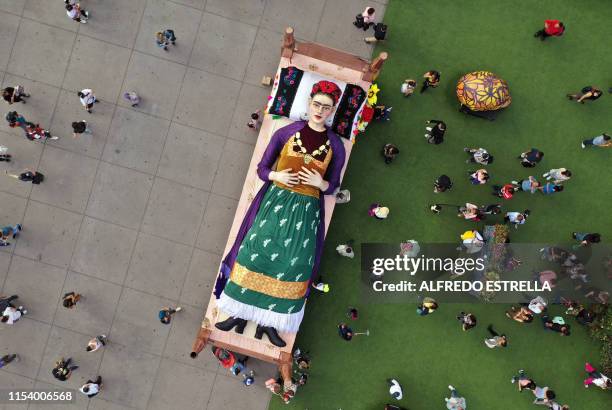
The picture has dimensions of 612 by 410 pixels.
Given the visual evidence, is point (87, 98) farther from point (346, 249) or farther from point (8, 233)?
point (346, 249)

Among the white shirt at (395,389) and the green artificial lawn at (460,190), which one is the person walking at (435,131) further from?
the white shirt at (395,389)

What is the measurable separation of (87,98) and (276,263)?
4.76 meters

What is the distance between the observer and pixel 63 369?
24.9 ft

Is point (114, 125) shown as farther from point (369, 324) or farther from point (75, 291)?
point (369, 324)

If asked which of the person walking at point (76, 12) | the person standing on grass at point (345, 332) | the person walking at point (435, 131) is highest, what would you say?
the person walking at point (76, 12)

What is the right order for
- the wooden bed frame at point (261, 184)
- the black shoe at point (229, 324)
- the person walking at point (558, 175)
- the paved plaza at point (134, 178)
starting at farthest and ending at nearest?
the paved plaza at point (134, 178) < the person walking at point (558, 175) < the wooden bed frame at point (261, 184) < the black shoe at point (229, 324)

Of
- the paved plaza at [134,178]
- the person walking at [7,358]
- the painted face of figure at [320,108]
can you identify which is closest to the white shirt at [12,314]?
the paved plaza at [134,178]

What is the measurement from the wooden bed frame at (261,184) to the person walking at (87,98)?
331cm

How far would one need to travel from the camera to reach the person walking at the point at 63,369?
7.55 metres

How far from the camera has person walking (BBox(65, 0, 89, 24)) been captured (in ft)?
24.3

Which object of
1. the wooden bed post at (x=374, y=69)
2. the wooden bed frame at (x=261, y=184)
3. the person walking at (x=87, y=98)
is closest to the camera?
the wooden bed post at (x=374, y=69)

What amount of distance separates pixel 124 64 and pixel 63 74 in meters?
1.22

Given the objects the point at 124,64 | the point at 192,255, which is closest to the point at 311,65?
the point at 124,64

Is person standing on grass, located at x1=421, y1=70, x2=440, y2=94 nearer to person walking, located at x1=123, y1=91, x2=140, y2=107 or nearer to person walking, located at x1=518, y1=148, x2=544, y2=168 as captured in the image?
person walking, located at x1=518, y1=148, x2=544, y2=168
